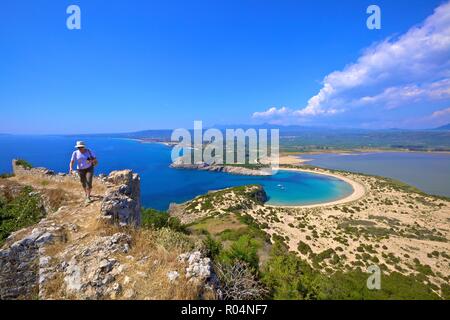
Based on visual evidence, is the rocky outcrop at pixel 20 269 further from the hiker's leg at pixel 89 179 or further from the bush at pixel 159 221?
the bush at pixel 159 221

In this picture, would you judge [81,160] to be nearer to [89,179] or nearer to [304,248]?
[89,179]

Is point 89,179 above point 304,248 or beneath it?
above

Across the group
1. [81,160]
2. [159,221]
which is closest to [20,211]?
[81,160]

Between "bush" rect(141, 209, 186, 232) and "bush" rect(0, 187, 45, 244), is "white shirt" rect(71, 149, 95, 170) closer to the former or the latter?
"bush" rect(0, 187, 45, 244)

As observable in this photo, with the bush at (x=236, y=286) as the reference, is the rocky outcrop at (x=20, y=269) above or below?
above

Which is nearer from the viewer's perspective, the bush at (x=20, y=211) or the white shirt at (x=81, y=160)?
the white shirt at (x=81, y=160)

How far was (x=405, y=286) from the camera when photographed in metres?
18.3

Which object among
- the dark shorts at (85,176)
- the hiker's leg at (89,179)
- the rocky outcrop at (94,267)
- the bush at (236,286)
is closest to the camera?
the rocky outcrop at (94,267)

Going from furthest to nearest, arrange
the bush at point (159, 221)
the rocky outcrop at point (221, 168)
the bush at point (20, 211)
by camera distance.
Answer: the rocky outcrop at point (221, 168), the bush at point (159, 221), the bush at point (20, 211)

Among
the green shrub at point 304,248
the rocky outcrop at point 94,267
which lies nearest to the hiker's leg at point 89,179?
the rocky outcrop at point 94,267

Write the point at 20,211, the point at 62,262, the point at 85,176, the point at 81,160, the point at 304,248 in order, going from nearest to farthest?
the point at 62,262
the point at 81,160
the point at 85,176
the point at 20,211
the point at 304,248

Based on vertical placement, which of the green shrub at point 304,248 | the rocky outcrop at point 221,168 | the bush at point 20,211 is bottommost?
the green shrub at point 304,248

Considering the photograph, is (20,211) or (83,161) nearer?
(83,161)

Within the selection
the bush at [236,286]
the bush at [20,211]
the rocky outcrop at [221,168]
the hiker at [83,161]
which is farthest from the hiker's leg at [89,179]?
the rocky outcrop at [221,168]
